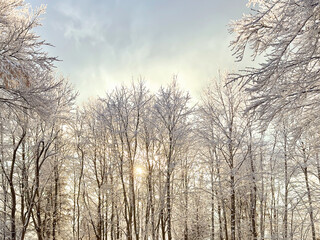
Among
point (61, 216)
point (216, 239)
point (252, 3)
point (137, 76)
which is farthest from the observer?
point (216, 239)

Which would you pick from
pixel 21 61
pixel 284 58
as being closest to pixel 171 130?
pixel 284 58

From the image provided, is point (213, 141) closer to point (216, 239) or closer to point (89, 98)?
point (89, 98)

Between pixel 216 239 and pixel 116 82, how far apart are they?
1360 cm

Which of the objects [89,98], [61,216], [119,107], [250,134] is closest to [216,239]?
[250,134]

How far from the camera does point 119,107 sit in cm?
1047

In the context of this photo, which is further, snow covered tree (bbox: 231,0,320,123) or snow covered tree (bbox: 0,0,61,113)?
snow covered tree (bbox: 0,0,61,113)

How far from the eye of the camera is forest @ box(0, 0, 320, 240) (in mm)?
4641

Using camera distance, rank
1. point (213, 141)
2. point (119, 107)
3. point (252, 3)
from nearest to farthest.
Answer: point (252, 3), point (213, 141), point (119, 107)

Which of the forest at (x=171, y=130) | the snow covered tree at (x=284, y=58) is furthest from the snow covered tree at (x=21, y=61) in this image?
the snow covered tree at (x=284, y=58)

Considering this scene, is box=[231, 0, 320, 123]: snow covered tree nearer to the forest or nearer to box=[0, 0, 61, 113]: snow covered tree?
the forest

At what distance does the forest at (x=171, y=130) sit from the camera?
4.64 m

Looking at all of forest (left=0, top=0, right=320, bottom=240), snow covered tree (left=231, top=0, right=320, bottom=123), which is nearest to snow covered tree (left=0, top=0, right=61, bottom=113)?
forest (left=0, top=0, right=320, bottom=240)

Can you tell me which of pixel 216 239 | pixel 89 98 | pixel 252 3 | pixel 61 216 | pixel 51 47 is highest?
pixel 89 98

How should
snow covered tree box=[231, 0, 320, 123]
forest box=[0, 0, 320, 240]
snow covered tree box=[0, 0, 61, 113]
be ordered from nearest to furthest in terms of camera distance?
1. snow covered tree box=[231, 0, 320, 123]
2. forest box=[0, 0, 320, 240]
3. snow covered tree box=[0, 0, 61, 113]
